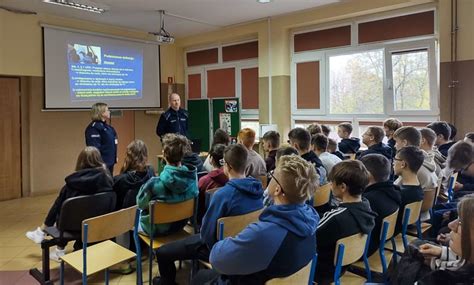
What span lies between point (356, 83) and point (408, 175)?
3429 millimetres

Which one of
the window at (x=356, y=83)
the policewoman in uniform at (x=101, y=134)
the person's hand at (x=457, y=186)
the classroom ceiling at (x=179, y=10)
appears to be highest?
the classroom ceiling at (x=179, y=10)

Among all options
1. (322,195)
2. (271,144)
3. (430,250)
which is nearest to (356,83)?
(271,144)

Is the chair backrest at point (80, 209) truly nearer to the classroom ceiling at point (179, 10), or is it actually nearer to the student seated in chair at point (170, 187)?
the student seated in chair at point (170, 187)

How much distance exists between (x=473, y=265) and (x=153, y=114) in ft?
22.8

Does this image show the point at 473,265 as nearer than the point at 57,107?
Yes

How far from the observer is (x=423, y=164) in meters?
2.94

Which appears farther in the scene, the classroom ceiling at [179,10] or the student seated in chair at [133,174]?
the classroom ceiling at [179,10]

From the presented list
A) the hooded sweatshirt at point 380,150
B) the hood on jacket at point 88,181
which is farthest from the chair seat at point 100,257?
the hooded sweatshirt at point 380,150

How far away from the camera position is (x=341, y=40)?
230 inches

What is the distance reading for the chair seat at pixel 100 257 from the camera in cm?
230

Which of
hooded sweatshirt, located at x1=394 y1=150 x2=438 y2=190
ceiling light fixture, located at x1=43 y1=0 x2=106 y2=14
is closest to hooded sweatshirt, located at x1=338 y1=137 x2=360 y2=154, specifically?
hooded sweatshirt, located at x1=394 y1=150 x2=438 y2=190

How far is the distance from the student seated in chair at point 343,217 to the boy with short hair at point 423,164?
0.91 meters

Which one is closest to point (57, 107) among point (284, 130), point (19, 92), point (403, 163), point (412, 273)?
point (19, 92)

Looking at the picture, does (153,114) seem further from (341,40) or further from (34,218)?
(341,40)
